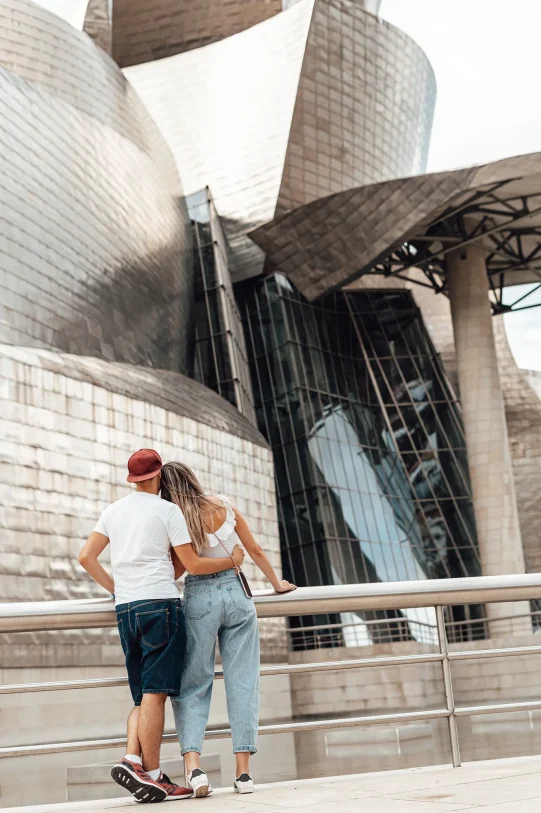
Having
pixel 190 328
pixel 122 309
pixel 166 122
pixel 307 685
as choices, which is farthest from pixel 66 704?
pixel 166 122

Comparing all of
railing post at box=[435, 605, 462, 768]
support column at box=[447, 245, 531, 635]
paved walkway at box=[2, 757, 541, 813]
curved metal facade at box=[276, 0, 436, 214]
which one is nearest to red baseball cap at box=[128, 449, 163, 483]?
paved walkway at box=[2, 757, 541, 813]

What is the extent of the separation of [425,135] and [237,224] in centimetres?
885

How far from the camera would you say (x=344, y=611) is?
473cm

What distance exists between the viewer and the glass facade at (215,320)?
83.9ft

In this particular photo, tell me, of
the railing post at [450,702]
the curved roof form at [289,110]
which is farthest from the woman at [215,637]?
the curved roof form at [289,110]

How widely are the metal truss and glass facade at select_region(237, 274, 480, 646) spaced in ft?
7.44

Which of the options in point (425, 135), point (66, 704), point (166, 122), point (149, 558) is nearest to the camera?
point (149, 558)

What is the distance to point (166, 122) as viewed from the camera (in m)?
30.4

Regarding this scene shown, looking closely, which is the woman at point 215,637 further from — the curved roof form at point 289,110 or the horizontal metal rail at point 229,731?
the curved roof form at point 289,110

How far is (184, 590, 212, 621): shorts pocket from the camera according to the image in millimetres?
Result: 4387

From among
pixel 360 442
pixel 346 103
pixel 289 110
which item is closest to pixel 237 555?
pixel 360 442

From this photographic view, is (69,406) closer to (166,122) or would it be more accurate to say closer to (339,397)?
(339,397)

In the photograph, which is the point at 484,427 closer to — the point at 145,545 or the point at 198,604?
the point at 198,604

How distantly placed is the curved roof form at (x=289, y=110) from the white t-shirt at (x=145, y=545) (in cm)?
2383
